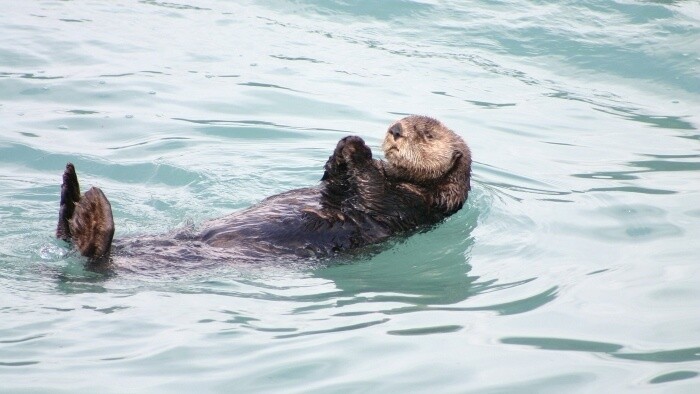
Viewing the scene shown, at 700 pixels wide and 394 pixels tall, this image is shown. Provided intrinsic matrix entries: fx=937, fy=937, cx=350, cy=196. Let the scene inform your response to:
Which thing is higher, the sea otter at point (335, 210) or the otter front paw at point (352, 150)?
the otter front paw at point (352, 150)

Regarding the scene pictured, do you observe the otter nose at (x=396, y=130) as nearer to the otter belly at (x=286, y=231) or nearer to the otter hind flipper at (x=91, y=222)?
the otter belly at (x=286, y=231)

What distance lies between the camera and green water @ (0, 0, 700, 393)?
411 centimetres

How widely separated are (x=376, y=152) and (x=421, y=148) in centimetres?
195


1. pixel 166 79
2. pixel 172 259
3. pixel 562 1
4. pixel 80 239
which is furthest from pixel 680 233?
pixel 562 1

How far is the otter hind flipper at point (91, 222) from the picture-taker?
479cm

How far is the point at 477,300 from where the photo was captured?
4891 mm

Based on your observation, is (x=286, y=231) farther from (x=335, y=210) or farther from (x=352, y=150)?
(x=352, y=150)

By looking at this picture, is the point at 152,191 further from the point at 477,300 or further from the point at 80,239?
the point at 477,300

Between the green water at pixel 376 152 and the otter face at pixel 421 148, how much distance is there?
1.48 ft

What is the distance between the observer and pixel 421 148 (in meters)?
5.90

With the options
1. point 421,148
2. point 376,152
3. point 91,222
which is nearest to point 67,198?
point 91,222

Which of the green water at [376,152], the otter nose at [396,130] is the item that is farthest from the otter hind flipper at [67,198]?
the otter nose at [396,130]

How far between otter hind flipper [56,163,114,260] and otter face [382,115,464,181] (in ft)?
6.12

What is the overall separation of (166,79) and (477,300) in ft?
16.7
